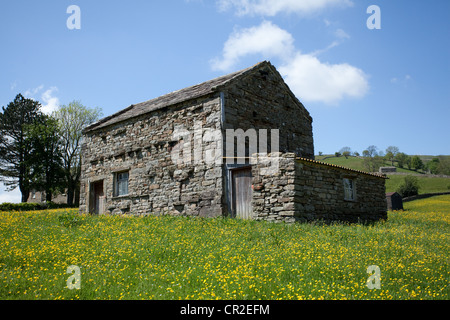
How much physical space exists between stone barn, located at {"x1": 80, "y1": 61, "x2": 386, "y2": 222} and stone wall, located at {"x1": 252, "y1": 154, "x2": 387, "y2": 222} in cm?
4

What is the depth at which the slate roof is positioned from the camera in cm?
1487

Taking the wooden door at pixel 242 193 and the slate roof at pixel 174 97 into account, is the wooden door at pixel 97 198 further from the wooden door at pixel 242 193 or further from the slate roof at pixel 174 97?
the wooden door at pixel 242 193

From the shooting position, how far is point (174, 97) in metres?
17.5

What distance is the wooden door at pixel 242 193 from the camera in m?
12.8

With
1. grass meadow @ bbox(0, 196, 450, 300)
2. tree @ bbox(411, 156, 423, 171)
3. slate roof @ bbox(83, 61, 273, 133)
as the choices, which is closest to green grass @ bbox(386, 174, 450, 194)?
tree @ bbox(411, 156, 423, 171)

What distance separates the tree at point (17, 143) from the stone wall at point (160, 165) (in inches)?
823

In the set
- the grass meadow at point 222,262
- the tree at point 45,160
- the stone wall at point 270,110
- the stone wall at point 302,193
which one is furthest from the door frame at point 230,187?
the tree at point 45,160

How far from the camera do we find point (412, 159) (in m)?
78.9
